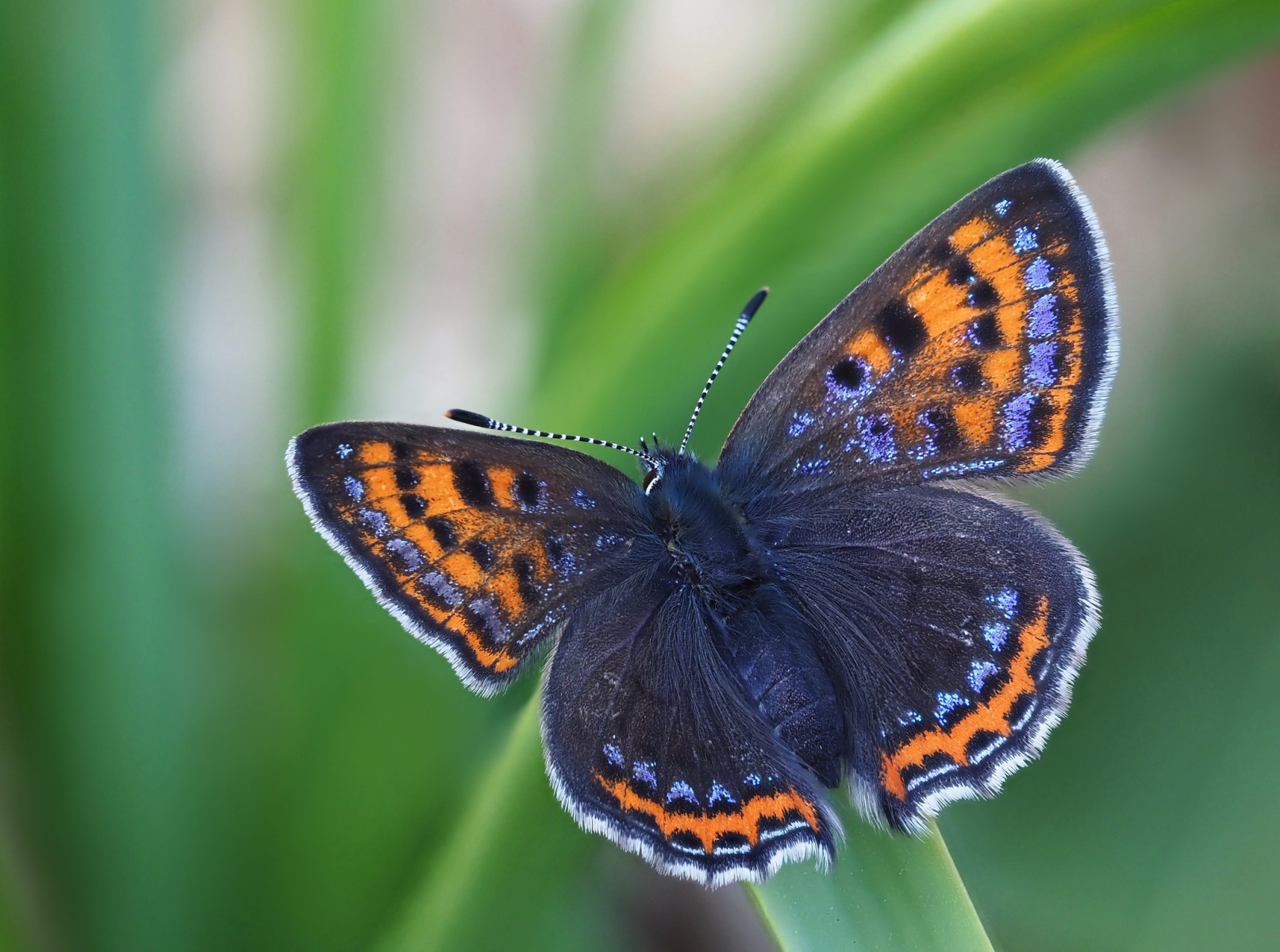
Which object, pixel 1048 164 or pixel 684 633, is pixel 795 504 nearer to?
pixel 684 633

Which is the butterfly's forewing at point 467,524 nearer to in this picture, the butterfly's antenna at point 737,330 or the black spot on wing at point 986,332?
the butterfly's antenna at point 737,330

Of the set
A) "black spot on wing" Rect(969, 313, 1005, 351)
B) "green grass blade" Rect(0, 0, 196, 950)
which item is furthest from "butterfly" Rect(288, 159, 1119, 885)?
"green grass blade" Rect(0, 0, 196, 950)

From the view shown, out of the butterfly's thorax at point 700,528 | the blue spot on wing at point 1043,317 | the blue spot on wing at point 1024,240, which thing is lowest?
the butterfly's thorax at point 700,528

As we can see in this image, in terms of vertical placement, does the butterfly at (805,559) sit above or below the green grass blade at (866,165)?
below

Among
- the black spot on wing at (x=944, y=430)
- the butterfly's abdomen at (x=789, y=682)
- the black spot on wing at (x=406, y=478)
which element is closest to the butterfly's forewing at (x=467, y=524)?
the black spot on wing at (x=406, y=478)

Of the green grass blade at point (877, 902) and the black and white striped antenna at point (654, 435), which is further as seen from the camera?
the black and white striped antenna at point (654, 435)

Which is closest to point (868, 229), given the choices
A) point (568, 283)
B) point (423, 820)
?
point (568, 283)

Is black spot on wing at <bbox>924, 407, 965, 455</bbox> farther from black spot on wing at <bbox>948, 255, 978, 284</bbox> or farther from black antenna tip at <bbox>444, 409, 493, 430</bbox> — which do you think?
black antenna tip at <bbox>444, 409, 493, 430</bbox>
